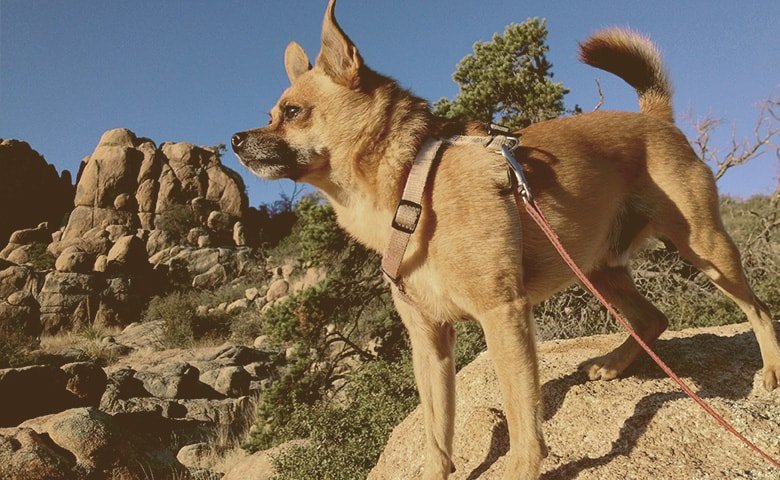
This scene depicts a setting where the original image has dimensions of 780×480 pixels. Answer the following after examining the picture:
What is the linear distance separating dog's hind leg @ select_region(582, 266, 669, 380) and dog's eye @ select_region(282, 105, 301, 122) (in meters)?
2.29

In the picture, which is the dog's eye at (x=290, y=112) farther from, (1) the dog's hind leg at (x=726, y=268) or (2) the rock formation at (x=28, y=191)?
(2) the rock formation at (x=28, y=191)

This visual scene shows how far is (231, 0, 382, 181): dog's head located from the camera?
3.05m

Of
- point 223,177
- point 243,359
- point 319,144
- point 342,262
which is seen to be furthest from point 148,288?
point 319,144

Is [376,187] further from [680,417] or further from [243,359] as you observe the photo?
[243,359]

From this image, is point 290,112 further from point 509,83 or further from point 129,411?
point 129,411

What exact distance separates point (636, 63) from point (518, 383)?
111 inches

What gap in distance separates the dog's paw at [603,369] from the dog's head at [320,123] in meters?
2.08

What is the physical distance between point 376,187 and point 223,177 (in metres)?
39.7

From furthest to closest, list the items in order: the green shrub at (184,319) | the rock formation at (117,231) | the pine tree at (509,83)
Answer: the rock formation at (117,231), the green shrub at (184,319), the pine tree at (509,83)

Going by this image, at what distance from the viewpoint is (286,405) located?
8281mm

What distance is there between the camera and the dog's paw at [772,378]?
134 inches

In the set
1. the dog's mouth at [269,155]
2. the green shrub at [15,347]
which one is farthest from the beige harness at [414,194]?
the green shrub at [15,347]

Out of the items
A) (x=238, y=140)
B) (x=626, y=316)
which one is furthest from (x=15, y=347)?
(x=626, y=316)

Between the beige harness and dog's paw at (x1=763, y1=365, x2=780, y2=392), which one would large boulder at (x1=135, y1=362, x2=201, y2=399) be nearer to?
the beige harness
